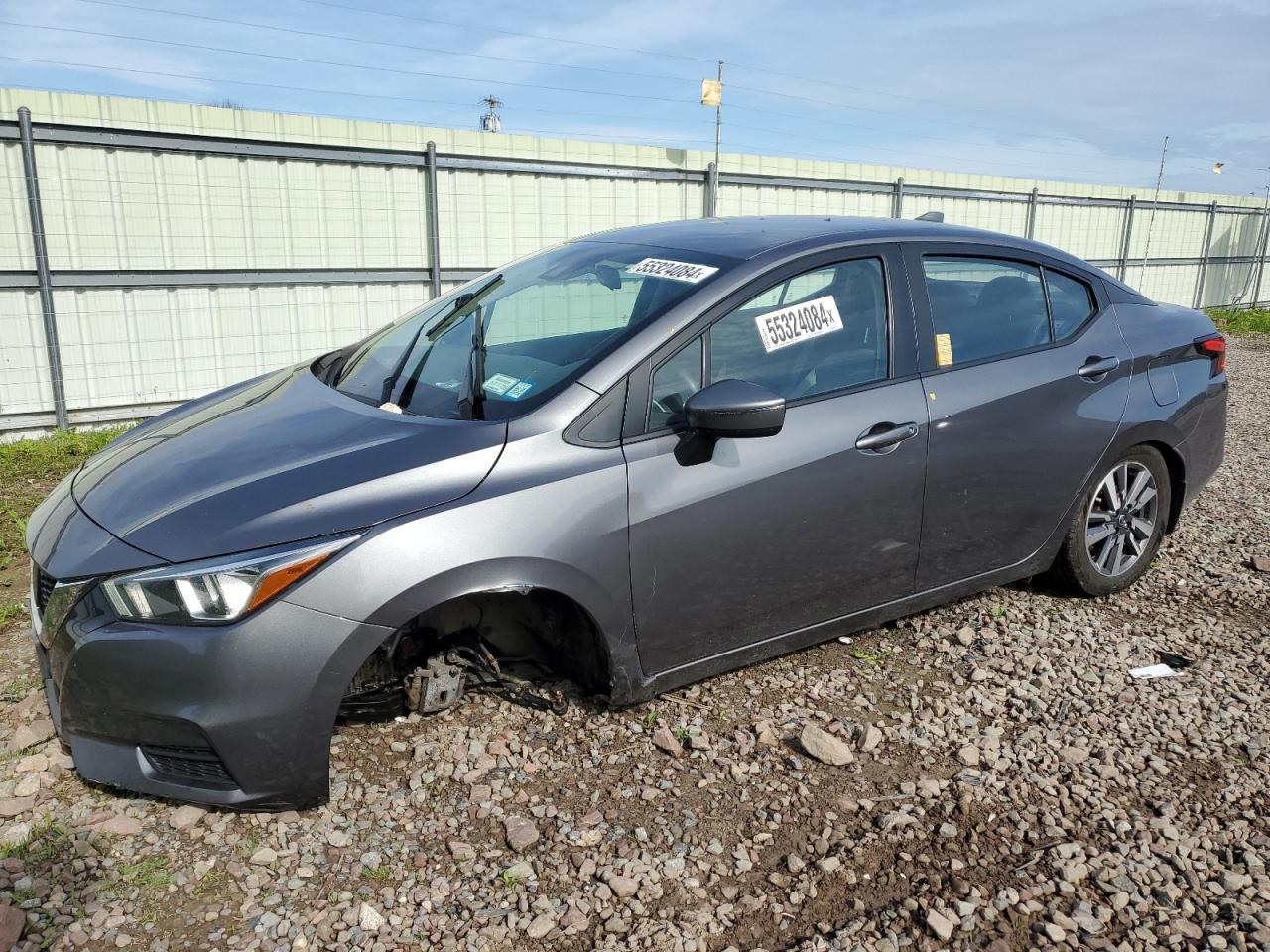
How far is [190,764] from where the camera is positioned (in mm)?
2645

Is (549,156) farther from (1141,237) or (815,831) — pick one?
(1141,237)

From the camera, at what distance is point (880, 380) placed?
352 cm

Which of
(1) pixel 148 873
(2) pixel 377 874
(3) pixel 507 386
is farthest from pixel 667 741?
(1) pixel 148 873

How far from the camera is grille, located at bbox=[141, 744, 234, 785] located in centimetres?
262

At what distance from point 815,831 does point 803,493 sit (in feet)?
3.53

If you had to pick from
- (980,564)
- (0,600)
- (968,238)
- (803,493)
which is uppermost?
(968,238)

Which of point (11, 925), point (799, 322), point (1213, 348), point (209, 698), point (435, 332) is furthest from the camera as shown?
point (1213, 348)

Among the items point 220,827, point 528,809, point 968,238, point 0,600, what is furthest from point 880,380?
point 0,600

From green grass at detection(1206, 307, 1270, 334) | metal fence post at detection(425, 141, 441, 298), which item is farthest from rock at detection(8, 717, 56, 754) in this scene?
green grass at detection(1206, 307, 1270, 334)

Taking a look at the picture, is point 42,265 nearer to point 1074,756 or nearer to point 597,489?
point 597,489

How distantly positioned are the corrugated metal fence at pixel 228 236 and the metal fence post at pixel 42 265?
0.01 m

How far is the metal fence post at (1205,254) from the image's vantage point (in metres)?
20.9

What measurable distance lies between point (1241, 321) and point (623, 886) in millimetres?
21458

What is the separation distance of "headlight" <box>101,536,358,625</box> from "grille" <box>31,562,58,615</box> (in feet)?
1.32
